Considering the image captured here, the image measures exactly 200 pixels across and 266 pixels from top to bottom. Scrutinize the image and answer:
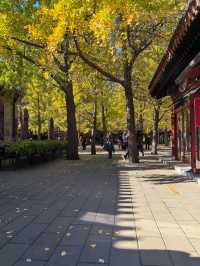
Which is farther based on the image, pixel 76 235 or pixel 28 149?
pixel 28 149

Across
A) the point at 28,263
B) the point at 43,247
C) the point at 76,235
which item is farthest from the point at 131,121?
the point at 28,263

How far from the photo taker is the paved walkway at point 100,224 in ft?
18.6

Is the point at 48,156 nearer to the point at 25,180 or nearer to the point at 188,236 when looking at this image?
the point at 25,180

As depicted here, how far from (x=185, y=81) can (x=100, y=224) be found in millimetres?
9710

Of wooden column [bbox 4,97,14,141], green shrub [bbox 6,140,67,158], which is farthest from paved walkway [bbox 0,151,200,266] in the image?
wooden column [bbox 4,97,14,141]

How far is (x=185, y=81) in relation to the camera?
16.3 meters

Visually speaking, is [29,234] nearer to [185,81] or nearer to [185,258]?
[185,258]

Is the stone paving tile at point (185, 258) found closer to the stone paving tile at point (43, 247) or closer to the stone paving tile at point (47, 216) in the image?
the stone paving tile at point (43, 247)

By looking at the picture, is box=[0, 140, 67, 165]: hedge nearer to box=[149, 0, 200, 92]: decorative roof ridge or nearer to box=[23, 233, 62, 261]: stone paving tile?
box=[149, 0, 200, 92]: decorative roof ridge

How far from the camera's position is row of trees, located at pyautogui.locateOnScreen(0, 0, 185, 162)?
607 inches

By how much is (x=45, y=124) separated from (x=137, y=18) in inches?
1554

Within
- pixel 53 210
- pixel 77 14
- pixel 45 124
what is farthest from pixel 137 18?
pixel 45 124

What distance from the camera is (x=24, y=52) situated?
24375mm

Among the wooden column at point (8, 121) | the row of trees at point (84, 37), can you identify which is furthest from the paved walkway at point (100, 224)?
the wooden column at point (8, 121)
